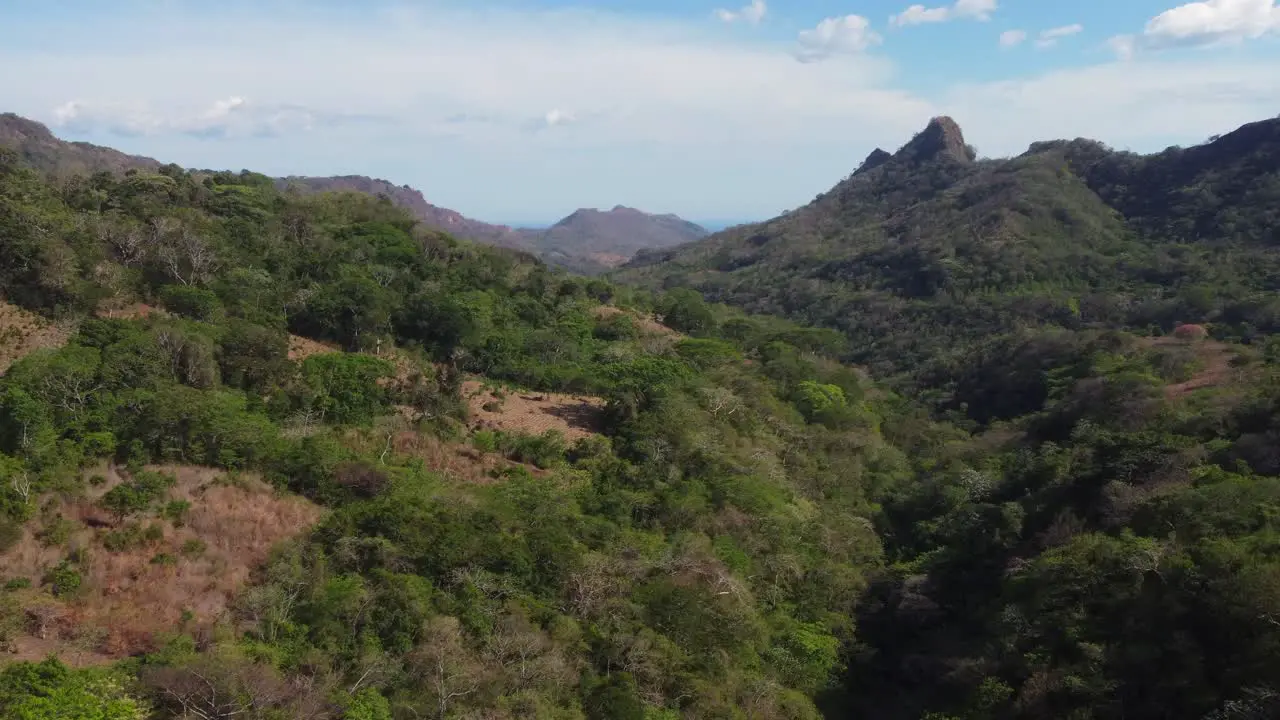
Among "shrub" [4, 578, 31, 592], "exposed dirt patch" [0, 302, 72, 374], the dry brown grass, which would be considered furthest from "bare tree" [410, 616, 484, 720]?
"exposed dirt patch" [0, 302, 72, 374]

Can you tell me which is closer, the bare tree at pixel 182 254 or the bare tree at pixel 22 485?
the bare tree at pixel 22 485

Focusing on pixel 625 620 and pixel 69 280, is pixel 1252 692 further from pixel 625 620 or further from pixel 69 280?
pixel 69 280

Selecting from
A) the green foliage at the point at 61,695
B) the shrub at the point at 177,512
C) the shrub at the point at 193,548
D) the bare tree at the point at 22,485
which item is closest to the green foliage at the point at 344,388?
the shrub at the point at 177,512

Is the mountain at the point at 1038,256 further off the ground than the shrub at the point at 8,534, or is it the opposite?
the mountain at the point at 1038,256

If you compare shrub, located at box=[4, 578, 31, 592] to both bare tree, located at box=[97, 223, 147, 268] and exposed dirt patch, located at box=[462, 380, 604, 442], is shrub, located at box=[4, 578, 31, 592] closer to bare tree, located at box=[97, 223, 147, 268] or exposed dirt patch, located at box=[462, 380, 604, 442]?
exposed dirt patch, located at box=[462, 380, 604, 442]

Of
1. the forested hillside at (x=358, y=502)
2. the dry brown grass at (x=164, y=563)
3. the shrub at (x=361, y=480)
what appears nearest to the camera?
the dry brown grass at (x=164, y=563)

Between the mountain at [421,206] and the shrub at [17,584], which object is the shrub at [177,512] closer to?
the shrub at [17,584]

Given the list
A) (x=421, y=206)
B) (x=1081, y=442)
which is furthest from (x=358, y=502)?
(x=421, y=206)

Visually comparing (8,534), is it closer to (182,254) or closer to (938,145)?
(182,254)
